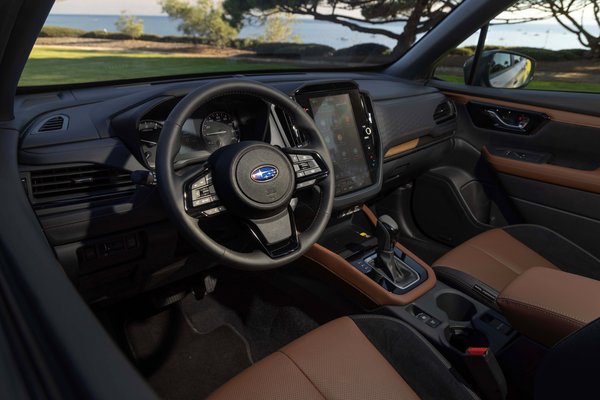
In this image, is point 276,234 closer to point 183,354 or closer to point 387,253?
point 387,253

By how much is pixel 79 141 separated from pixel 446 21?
2.17 meters

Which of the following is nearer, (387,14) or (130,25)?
(130,25)

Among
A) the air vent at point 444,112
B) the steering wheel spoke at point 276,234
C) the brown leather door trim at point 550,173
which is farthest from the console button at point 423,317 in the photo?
the air vent at point 444,112

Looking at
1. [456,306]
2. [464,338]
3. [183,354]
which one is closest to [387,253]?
[456,306]

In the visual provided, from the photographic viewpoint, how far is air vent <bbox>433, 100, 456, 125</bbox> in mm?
2799

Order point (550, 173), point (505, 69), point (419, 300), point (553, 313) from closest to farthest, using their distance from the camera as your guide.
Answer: point (553, 313), point (419, 300), point (550, 173), point (505, 69)

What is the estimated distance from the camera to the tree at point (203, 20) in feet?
6.26

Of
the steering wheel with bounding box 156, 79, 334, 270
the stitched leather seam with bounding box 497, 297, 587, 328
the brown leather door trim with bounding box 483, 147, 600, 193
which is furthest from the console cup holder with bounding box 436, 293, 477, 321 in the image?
the brown leather door trim with bounding box 483, 147, 600, 193

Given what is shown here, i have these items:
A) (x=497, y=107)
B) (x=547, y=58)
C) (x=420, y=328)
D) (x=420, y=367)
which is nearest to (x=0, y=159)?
(x=420, y=367)

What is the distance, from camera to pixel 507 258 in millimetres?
2203

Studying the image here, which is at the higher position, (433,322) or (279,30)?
(279,30)

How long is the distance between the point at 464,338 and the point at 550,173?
1254 millimetres

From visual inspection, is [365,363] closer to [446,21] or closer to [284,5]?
[284,5]

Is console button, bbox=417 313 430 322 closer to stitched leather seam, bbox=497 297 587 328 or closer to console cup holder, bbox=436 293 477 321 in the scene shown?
console cup holder, bbox=436 293 477 321
